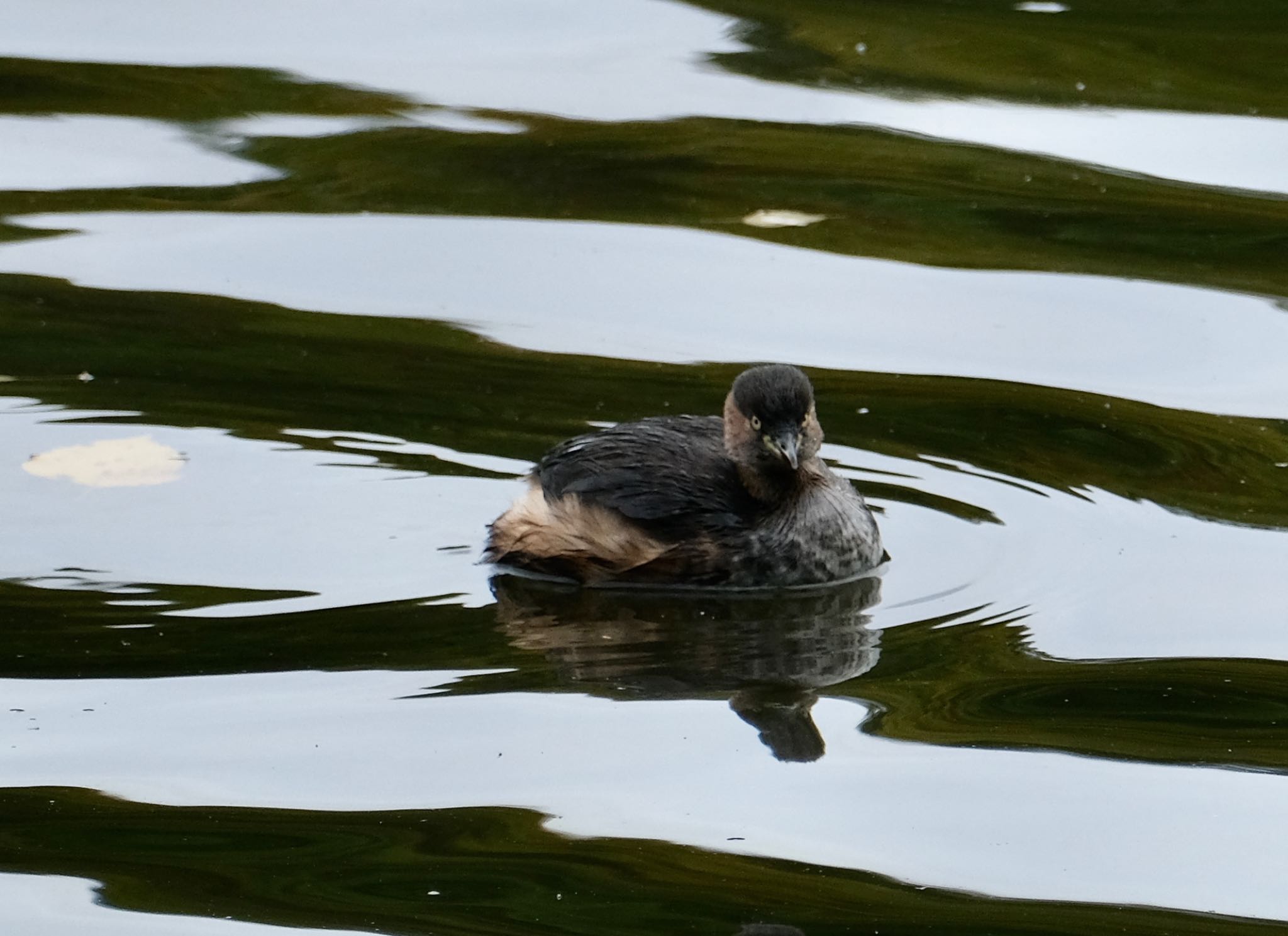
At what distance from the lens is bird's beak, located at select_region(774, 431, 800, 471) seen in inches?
224

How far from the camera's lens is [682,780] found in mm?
4344

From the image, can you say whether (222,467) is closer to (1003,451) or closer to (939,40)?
(1003,451)

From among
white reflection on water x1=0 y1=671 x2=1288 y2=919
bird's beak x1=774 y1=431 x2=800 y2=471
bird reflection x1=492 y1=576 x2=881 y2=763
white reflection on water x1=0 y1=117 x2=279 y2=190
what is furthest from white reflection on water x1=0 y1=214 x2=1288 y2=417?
white reflection on water x1=0 y1=671 x2=1288 y2=919

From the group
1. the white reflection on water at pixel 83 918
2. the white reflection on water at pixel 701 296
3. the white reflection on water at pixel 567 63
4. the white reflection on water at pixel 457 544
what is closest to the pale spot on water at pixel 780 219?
the white reflection on water at pixel 701 296

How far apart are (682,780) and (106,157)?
476 centimetres

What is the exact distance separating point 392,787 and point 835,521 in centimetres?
175

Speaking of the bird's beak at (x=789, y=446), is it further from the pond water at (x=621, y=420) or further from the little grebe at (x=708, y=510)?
the pond water at (x=621, y=420)

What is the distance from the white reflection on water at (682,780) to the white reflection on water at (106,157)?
3603 mm

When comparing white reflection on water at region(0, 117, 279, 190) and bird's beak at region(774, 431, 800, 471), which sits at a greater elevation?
white reflection on water at region(0, 117, 279, 190)

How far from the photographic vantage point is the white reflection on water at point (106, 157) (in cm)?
814

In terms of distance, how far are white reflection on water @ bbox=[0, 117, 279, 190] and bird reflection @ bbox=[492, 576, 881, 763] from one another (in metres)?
3.00

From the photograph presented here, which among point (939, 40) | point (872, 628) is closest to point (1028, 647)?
point (872, 628)

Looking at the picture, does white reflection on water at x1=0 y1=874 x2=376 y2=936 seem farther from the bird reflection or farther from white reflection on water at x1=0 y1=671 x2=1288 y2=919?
the bird reflection

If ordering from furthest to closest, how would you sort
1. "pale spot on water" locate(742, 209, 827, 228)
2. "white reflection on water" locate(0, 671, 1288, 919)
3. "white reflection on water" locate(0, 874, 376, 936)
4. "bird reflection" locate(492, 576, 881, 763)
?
"pale spot on water" locate(742, 209, 827, 228) → "bird reflection" locate(492, 576, 881, 763) → "white reflection on water" locate(0, 671, 1288, 919) → "white reflection on water" locate(0, 874, 376, 936)
